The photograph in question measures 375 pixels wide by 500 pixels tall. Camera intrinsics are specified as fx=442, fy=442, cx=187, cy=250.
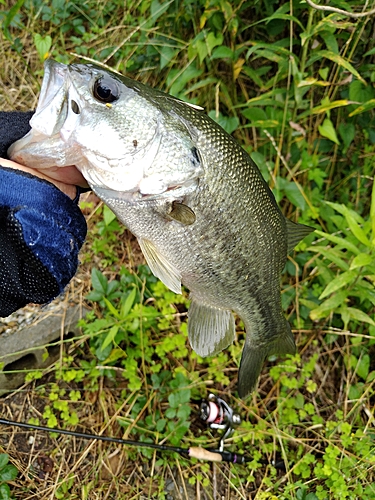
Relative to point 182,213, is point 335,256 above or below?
below

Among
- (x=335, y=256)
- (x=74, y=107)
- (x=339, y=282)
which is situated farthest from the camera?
(x=335, y=256)

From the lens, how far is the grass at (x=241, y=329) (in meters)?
2.39

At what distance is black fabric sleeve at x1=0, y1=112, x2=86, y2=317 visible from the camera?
4.63 feet

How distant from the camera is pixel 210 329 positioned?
1.98 meters

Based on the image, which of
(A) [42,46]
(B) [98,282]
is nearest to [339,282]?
(B) [98,282]

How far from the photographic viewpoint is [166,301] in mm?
2688

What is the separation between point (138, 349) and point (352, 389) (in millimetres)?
1316

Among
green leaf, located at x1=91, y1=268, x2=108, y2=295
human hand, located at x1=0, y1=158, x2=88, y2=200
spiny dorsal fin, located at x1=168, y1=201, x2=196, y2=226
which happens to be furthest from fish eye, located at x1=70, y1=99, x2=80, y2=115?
green leaf, located at x1=91, y1=268, x2=108, y2=295

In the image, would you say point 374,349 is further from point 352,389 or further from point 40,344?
point 40,344

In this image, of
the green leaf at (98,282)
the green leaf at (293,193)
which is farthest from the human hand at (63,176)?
the green leaf at (293,193)

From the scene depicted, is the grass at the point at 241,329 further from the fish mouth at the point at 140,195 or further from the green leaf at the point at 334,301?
the fish mouth at the point at 140,195

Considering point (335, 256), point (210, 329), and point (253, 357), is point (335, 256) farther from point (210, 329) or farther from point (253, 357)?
point (210, 329)

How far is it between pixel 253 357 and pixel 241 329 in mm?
735

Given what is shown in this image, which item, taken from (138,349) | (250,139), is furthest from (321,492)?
(250,139)
